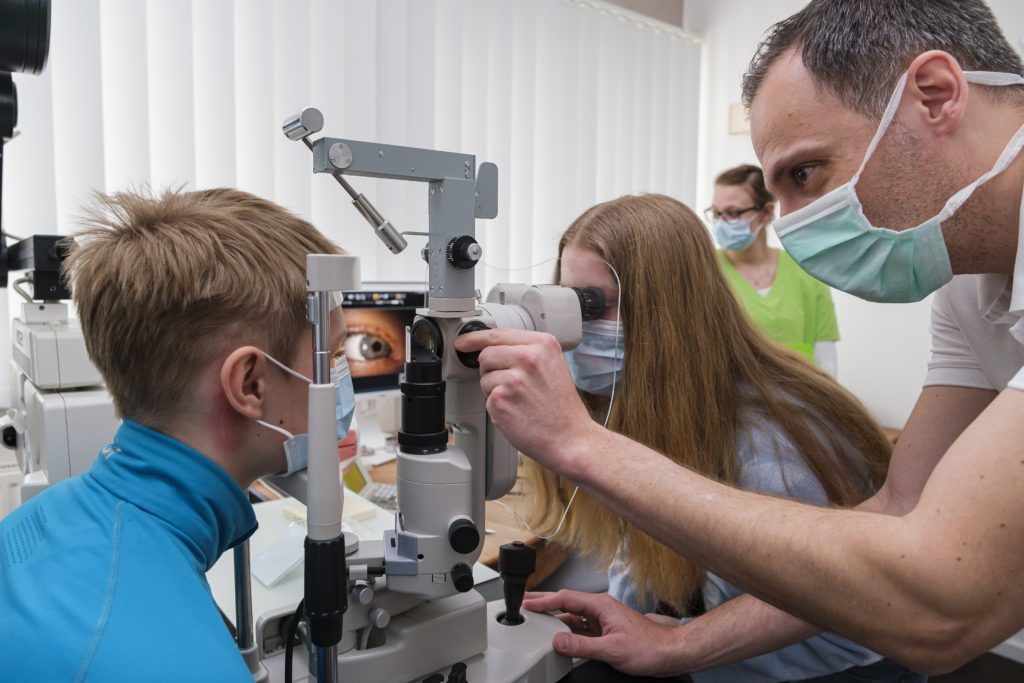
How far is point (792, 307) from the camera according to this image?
2742 millimetres

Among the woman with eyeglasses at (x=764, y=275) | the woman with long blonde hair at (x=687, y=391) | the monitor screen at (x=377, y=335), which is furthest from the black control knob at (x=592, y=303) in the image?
the woman with eyeglasses at (x=764, y=275)

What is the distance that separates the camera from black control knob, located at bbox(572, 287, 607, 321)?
47.4 inches

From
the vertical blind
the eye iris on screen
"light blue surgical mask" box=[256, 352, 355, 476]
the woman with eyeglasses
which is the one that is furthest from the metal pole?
the woman with eyeglasses

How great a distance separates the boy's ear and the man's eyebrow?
690 millimetres

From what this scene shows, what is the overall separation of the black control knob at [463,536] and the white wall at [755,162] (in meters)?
Result: 2.83

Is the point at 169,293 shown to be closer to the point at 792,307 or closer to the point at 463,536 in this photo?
the point at 463,536

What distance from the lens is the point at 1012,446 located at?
611mm

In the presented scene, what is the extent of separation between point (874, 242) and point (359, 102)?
74.1 inches

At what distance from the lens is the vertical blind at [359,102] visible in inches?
73.1

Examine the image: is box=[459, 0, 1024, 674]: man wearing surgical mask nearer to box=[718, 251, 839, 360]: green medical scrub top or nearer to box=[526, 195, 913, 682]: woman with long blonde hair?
box=[526, 195, 913, 682]: woman with long blonde hair

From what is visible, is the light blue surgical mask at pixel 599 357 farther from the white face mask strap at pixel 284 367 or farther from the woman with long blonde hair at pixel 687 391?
the white face mask strap at pixel 284 367

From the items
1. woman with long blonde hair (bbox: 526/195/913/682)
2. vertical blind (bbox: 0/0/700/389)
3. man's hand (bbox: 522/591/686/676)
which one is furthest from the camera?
vertical blind (bbox: 0/0/700/389)

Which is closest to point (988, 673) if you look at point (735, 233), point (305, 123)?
point (735, 233)

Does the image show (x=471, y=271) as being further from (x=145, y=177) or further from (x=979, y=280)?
(x=145, y=177)
